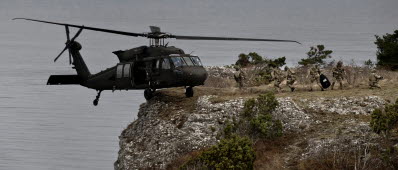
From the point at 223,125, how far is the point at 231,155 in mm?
4240

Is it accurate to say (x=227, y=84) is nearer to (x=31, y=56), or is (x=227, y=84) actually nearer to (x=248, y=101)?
(x=248, y=101)

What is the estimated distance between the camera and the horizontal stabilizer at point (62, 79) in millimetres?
36594

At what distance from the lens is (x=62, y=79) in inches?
1451

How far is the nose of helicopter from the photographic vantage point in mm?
30344

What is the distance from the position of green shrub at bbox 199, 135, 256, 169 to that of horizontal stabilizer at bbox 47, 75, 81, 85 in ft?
44.4

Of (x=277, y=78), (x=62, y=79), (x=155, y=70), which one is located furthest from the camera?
(x=62, y=79)

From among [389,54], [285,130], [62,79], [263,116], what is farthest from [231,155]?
[389,54]

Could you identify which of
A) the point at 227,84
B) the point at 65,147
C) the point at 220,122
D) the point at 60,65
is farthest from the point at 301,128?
the point at 60,65

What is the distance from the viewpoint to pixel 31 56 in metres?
135

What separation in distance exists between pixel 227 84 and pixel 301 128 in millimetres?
14155

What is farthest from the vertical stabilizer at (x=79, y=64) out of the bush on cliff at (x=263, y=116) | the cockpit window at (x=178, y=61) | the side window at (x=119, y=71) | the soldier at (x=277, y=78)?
the bush on cliff at (x=263, y=116)

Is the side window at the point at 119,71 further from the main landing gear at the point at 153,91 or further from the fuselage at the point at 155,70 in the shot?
the main landing gear at the point at 153,91

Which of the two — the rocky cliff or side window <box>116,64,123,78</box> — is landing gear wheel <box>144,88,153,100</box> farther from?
side window <box>116,64,123,78</box>

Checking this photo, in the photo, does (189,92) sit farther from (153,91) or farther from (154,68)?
(154,68)
